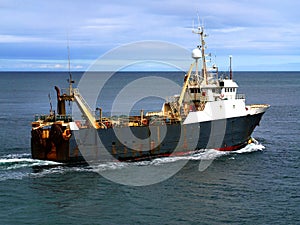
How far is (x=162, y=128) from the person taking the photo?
4325cm

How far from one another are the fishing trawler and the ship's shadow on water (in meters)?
0.69

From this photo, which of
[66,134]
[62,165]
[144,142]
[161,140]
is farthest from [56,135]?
[161,140]

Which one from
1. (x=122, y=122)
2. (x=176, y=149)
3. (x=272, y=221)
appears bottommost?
(x=272, y=221)

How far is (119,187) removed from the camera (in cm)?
3416

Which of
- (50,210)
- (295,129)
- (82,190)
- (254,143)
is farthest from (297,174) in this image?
(295,129)

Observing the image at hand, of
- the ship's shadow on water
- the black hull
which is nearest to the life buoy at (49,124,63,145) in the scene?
the black hull

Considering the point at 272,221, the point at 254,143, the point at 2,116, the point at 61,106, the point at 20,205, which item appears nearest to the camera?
the point at 272,221

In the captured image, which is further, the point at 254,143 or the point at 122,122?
the point at 254,143

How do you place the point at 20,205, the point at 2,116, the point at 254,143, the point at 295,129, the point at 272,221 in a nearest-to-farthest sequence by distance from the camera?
the point at 272,221 → the point at 20,205 → the point at 254,143 → the point at 295,129 → the point at 2,116

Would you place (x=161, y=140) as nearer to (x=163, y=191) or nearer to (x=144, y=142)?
(x=144, y=142)

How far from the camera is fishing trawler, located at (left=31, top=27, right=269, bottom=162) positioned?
40.3 m

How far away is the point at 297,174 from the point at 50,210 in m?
20.8

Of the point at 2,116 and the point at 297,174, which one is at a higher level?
the point at 2,116

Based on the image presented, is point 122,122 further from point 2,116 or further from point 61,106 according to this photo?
point 2,116
